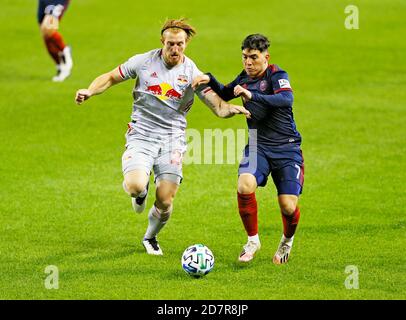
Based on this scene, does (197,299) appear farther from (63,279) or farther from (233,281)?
(63,279)

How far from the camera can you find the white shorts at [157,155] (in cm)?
1150

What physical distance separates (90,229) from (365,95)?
9.65 meters

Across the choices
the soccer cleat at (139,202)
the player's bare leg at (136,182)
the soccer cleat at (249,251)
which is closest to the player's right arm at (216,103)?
the player's bare leg at (136,182)

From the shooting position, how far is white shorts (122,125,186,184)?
11500 mm

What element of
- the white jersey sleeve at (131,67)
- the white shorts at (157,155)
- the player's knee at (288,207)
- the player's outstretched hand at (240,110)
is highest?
the white jersey sleeve at (131,67)

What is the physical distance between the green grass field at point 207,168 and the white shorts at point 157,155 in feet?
3.03

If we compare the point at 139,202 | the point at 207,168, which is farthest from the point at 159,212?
the point at 207,168

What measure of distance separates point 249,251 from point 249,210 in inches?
17.8

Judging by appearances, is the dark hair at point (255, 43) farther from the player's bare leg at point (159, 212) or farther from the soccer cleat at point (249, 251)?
the soccer cleat at point (249, 251)

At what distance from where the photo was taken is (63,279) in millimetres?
10445

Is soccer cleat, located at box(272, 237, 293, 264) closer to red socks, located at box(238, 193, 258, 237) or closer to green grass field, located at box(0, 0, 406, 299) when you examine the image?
green grass field, located at box(0, 0, 406, 299)

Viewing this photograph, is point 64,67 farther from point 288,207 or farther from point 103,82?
point 288,207

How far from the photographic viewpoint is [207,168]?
52.6ft
